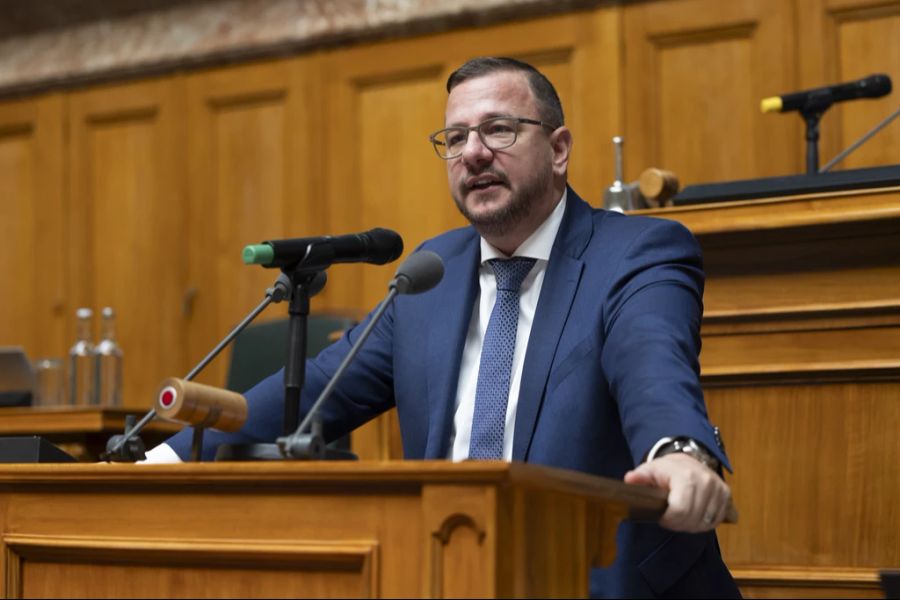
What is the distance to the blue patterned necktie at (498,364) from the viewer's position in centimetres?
223

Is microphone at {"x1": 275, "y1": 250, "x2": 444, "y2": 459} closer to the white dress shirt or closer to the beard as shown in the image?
the white dress shirt

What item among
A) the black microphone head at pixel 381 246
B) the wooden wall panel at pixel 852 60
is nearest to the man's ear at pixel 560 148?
the black microphone head at pixel 381 246

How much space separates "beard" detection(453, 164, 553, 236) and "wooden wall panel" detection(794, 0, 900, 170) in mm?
2244

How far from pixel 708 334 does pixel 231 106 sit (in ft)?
11.4

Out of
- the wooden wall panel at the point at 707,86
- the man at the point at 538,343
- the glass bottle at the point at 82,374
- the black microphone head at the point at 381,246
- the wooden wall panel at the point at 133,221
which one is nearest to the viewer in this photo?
the black microphone head at the point at 381,246

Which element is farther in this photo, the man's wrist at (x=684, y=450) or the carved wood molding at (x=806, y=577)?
the carved wood molding at (x=806, y=577)

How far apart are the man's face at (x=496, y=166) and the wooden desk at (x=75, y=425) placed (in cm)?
166

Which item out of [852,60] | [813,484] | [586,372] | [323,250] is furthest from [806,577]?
[852,60]

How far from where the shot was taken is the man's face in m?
2.42

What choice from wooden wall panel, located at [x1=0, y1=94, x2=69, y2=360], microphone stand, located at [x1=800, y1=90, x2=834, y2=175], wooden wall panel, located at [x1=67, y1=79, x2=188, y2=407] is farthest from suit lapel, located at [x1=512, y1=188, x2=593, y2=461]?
wooden wall panel, located at [x1=0, y1=94, x2=69, y2=360]

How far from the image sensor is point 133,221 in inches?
235

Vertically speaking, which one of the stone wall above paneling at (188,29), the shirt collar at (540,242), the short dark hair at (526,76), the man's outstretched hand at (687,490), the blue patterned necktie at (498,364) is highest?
the stone wall above paneling at (188,29)

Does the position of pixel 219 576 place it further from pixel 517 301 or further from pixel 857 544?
pixel 857 544

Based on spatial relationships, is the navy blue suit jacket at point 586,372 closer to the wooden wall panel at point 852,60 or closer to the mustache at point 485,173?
the mustache at point 485,173
